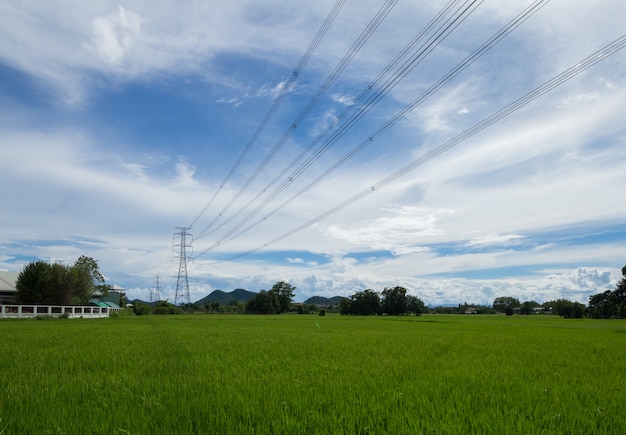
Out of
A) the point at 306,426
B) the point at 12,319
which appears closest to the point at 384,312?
the point at 12,319

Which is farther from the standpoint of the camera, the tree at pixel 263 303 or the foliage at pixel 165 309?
the tree at pixel 263 303

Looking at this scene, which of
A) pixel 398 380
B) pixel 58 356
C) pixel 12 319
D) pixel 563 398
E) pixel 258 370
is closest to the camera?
pixel 563 398

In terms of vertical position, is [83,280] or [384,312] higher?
[83,280]

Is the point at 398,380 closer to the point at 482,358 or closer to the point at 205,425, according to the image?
the point at 205,425

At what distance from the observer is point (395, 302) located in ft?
500

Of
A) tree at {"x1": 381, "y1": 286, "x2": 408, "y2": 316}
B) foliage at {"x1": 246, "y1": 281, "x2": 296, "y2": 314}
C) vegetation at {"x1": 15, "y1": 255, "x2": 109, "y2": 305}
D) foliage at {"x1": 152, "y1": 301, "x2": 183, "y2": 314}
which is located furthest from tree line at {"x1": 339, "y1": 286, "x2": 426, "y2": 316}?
vegetation at {"x1": 15, "y1": 255, "x2": 109, "y2": 305}

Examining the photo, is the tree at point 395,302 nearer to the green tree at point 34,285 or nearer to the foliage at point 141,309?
the foliage at point 141,309

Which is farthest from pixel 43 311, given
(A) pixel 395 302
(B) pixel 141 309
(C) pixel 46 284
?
(A) pixel 395 302

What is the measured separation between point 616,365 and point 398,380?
8782 mm

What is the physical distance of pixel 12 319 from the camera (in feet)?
149

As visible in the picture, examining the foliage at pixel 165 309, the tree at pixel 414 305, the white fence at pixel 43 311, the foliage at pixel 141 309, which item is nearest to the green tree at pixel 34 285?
the white fence at pixel 43 311

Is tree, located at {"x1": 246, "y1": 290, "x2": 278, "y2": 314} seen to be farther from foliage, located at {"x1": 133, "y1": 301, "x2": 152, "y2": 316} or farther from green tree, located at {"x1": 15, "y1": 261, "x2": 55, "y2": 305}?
green tree, located at {"x1": 15, "y1": 261, "x2": 55, "y2": 305}

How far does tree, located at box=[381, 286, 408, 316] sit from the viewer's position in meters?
151

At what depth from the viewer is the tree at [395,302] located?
496 feet
